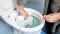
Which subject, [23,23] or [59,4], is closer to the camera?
[23,23]

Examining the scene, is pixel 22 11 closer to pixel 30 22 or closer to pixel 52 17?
pixel 30 22

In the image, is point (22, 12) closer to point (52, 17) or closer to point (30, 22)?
point (30, 22)

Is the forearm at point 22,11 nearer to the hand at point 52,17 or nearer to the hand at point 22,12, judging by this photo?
the hand at point 22,12

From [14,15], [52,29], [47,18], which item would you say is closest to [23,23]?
[14,15]

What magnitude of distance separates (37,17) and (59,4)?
255mm

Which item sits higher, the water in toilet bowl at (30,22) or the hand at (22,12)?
the hand at (22,12)

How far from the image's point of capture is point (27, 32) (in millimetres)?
957

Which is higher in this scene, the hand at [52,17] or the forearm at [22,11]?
the forearm at [22,11]

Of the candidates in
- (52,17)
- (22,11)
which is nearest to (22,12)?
(22,11)

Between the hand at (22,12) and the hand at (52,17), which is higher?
the hand at (22,12)

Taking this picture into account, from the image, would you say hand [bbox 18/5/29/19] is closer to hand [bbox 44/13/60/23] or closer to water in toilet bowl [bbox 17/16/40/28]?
water in toilet bowl [bbox 17/16/40/28]

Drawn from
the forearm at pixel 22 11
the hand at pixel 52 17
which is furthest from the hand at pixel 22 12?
the hand at pixel 52 17

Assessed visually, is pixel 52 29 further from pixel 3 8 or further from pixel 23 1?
pixel 3 8

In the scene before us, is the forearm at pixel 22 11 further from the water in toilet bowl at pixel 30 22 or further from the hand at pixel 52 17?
the hand at pixel 52 17
